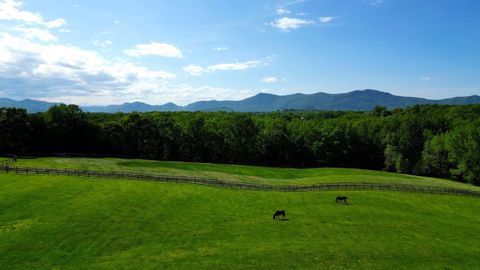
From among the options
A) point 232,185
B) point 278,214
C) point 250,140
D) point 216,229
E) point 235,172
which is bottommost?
point 216,229

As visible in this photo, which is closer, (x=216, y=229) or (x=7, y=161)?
(x=216, y=229)

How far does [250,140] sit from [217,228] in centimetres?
7322

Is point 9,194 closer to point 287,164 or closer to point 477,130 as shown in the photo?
point 287,164

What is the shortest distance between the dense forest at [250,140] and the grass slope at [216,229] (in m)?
44.2

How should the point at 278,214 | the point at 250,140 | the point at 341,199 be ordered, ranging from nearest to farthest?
1. the point at 278,214
2. the point at 341,199
3. the point at 250,140

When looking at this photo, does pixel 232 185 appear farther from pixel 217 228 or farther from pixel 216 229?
pixel 216 229

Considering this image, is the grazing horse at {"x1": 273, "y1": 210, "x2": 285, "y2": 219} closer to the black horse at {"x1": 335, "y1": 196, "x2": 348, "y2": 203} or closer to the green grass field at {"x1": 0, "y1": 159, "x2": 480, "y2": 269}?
the green grass field at {"x1": 0, "y1": 159, "x2": 480, "y2": 269}

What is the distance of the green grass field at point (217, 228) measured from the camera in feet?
87.9

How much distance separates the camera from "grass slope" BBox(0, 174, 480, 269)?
2675cm

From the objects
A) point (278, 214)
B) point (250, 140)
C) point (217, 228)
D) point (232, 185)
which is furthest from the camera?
point (250, 140)

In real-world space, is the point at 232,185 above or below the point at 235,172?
above

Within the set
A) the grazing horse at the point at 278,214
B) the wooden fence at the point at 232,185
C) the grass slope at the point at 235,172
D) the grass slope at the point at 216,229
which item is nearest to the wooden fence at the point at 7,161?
the grass slope at the point at 235,172

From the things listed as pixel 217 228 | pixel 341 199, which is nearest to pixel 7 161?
pixel 217 228

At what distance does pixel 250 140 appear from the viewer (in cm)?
10706
